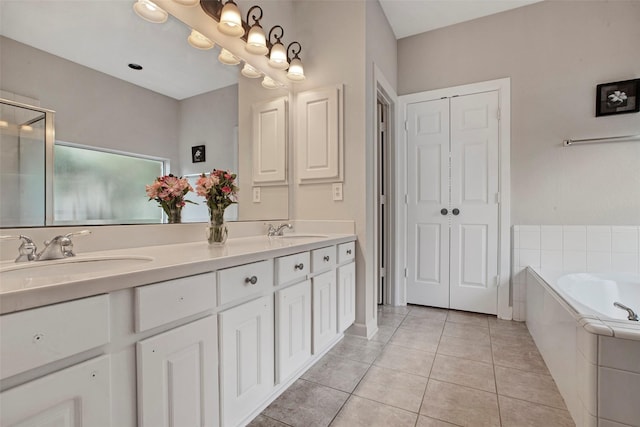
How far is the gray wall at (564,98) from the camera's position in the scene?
7.38 feet

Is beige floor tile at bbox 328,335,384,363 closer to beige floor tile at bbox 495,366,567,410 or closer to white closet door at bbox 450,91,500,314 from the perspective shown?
beige floor tile at bbox 495,366,567,410

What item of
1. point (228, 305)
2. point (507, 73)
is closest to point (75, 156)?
point (228, 305)

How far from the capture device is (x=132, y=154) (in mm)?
1300

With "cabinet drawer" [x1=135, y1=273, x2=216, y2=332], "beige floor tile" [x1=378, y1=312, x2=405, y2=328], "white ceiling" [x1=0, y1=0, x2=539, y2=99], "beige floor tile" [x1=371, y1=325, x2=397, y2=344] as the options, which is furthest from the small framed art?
"beige floor tile" [x1=378, y1=312, x2=405, y2=328]

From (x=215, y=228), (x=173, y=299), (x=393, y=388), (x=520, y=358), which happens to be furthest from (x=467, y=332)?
(x=173, y=299)

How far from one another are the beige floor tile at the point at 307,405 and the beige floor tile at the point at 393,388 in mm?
139

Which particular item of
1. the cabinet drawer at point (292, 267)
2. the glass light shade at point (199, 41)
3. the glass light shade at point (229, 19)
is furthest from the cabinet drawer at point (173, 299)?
the glass light shade at point (229, 19)

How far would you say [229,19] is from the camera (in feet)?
5.40

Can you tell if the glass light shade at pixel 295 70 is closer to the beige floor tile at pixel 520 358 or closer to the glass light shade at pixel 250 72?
the glass light shade at pixel 250 72

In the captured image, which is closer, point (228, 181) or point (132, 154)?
point (132, 154)

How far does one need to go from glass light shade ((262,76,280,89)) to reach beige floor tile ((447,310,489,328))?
2.46 metres

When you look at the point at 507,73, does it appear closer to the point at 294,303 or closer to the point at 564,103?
the point at 564,103

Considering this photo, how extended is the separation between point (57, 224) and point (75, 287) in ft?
1.96

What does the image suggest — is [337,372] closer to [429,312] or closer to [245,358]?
[245,358]
